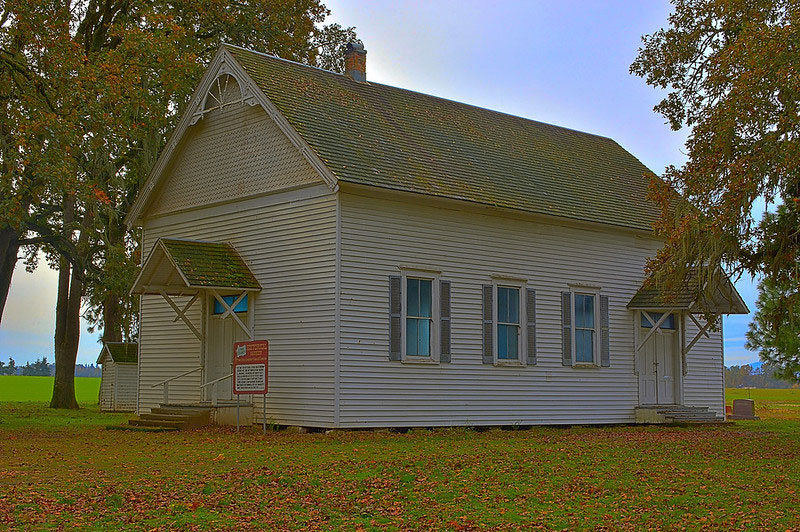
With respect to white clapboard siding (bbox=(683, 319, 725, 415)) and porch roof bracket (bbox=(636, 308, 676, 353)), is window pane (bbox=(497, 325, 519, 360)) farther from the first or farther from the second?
white clapboard siding (bbox=(683, 319, 725, 415))

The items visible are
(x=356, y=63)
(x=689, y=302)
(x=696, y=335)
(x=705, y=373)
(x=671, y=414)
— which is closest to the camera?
(x=689, y=302)

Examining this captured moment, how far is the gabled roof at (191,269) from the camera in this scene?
22.0 m

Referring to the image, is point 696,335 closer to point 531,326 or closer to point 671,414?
point 671,414

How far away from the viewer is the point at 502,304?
2423 centimetres

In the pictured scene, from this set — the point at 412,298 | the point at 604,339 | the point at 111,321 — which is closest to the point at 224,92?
the point at 412,298

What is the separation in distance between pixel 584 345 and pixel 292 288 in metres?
7.98

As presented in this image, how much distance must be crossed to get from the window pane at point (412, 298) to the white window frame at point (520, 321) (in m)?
2.25

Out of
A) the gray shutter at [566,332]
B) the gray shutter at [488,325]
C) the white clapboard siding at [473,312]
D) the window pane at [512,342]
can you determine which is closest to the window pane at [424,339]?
the white clapboard siding at [473,312]

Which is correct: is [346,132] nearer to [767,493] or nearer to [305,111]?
[305,111]

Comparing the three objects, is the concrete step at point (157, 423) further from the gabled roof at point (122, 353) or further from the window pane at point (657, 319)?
the gabled roof at point (122, 353)

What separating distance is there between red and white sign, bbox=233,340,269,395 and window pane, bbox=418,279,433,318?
3.68m

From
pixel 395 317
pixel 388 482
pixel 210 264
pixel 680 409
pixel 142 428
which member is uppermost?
pixel 210 264

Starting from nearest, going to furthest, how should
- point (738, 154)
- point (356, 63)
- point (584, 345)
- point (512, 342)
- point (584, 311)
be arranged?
point (738, 154)
point (512, 342)
point (584, 345)
point (584, 311)
point (356, 63)

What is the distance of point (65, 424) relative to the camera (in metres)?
25.5
